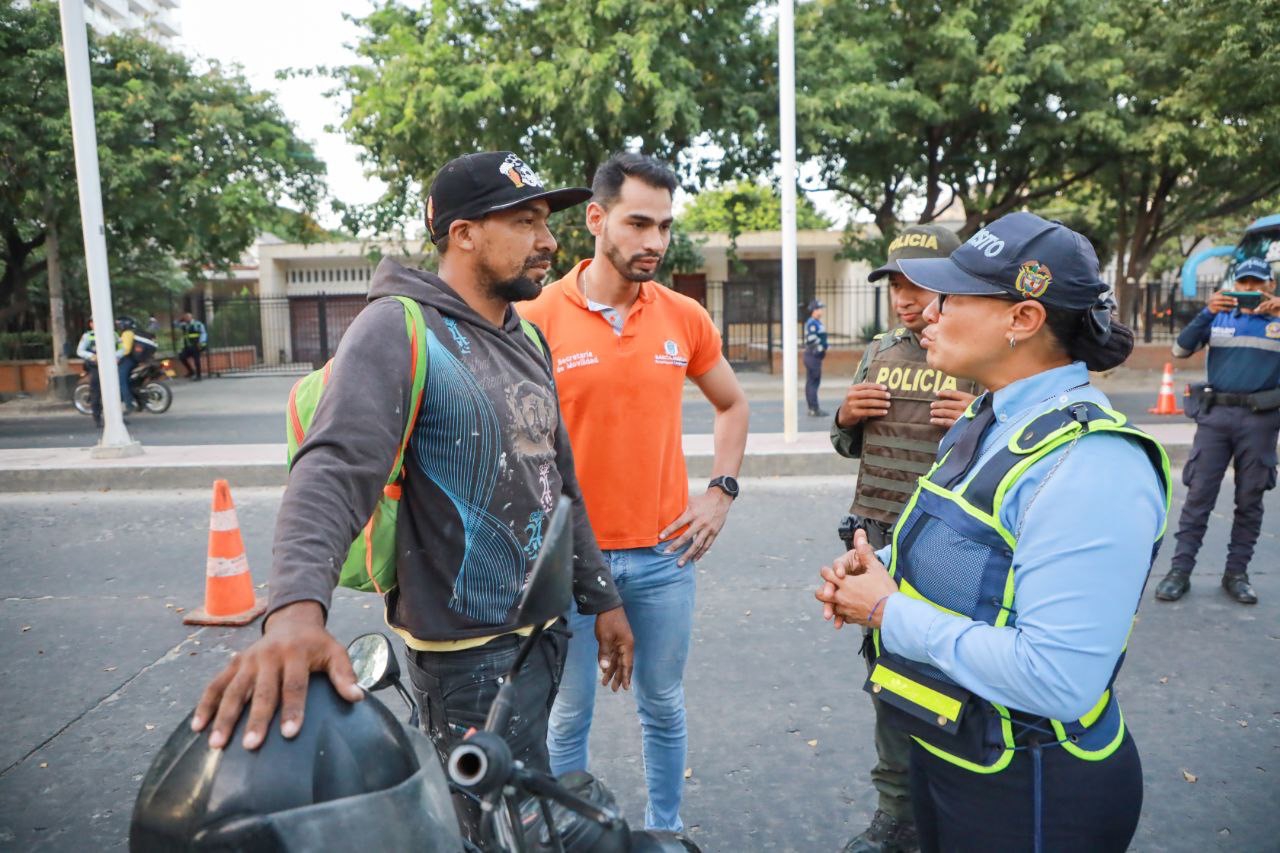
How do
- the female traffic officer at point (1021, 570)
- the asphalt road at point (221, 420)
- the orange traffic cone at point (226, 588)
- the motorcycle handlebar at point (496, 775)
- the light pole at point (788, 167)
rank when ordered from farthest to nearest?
1. the asphalt road at point (221, 420)
2. the light pole at point (788, 167)
3. the orange traffic cone at point (226, 588)
4. the female traffic officer at point (1021, 570)
5. the motorcycle handlebar at point (496, 775)

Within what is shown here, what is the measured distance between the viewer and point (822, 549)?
6.55m

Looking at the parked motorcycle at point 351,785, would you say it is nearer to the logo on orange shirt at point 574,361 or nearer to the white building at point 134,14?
the logo on orange shirt at point 574,361

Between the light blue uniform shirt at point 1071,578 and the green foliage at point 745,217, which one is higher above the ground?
the green foliage at point 745,217

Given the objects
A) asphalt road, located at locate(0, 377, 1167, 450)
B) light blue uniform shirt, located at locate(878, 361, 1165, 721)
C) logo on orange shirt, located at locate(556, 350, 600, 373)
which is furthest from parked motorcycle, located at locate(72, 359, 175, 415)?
light blue uniform shirt, located at locate(878, 361, 1165, 721)

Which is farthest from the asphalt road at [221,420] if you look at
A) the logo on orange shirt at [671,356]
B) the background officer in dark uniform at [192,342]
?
the logo on orange shirt at [671,356]

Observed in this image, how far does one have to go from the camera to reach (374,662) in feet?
4.80

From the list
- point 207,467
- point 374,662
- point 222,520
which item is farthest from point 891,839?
point 207,467

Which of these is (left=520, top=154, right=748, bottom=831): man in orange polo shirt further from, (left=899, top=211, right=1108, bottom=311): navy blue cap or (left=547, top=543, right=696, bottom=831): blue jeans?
(left=899, top=211, right=1108, bottom=311): navy blue cap

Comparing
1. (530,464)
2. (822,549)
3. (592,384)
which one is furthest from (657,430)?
(822,549)

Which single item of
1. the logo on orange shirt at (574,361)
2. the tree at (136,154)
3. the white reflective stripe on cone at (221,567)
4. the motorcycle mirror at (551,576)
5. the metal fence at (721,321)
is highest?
the tree at (136,154)

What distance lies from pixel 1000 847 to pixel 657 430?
4.98 feet

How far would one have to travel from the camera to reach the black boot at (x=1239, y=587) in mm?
5242

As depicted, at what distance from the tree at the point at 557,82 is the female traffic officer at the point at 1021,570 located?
13287 mm

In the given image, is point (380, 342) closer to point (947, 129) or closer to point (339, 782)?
point (339, 782)
